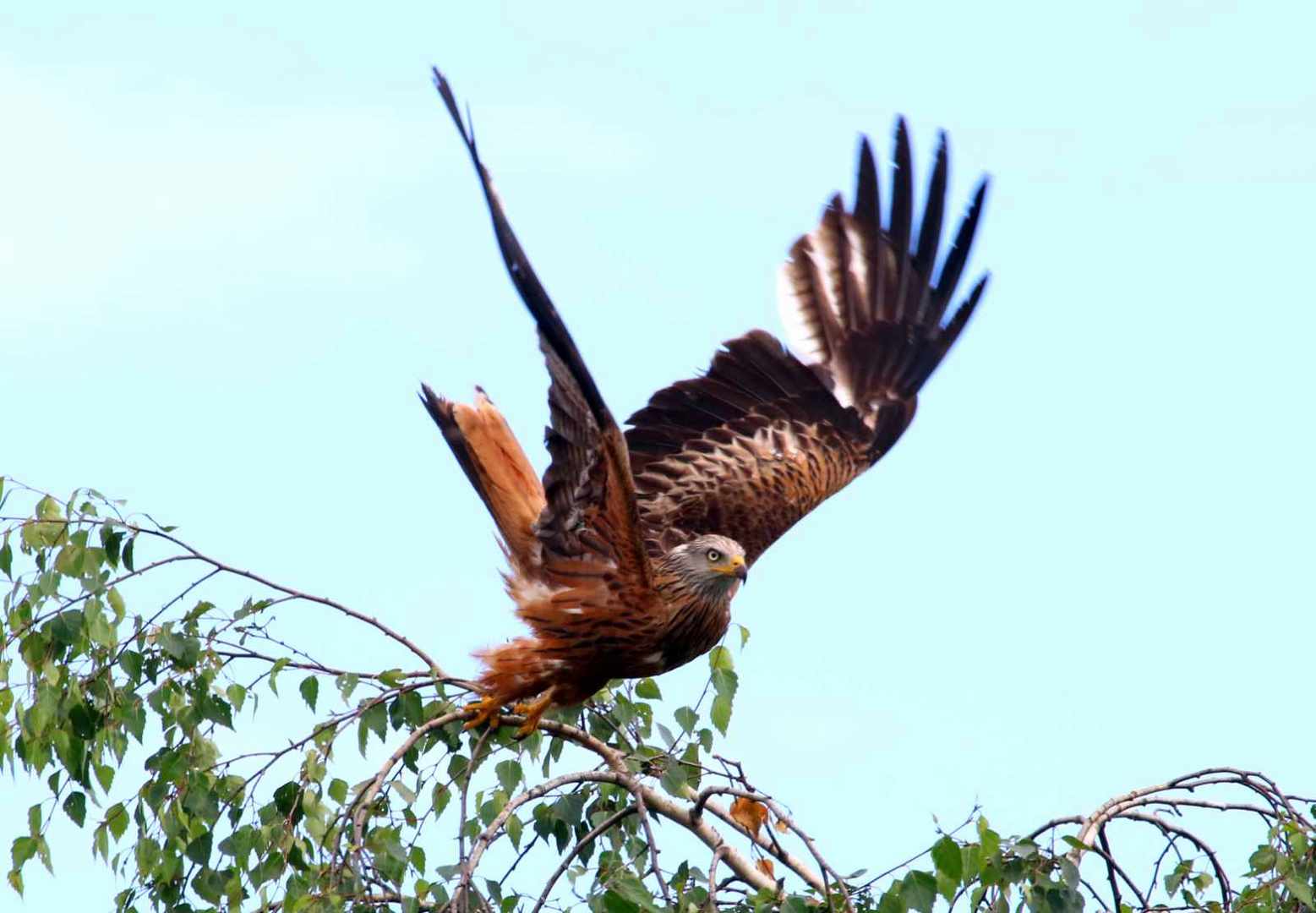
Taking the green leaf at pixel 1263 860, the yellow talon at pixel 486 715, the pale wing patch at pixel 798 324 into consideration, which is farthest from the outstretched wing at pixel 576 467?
the green leaf at pixel 1263 860

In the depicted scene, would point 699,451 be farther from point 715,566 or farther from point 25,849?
point 25,849

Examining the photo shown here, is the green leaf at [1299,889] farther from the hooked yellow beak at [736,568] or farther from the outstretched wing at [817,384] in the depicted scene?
the outstretched wing at [817,384]

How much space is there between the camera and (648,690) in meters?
6.26

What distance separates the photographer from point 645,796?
210 inches

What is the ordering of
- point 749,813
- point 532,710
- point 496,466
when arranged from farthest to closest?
1. point 496,466
2. point 532,710
3. point 749,813

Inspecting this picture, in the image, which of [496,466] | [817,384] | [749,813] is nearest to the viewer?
[749,813]

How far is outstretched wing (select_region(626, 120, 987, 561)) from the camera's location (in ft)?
24.2

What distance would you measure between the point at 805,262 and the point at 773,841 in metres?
3.38

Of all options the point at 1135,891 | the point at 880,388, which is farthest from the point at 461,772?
the point at 880,388

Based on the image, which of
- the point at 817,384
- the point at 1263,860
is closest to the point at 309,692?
the point at 1263,860

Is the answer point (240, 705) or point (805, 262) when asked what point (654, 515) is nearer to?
point (805, 262)

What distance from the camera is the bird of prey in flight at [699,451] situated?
20.2 feet

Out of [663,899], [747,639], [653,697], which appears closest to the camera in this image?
[663,899]

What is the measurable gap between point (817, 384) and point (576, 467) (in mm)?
2149
